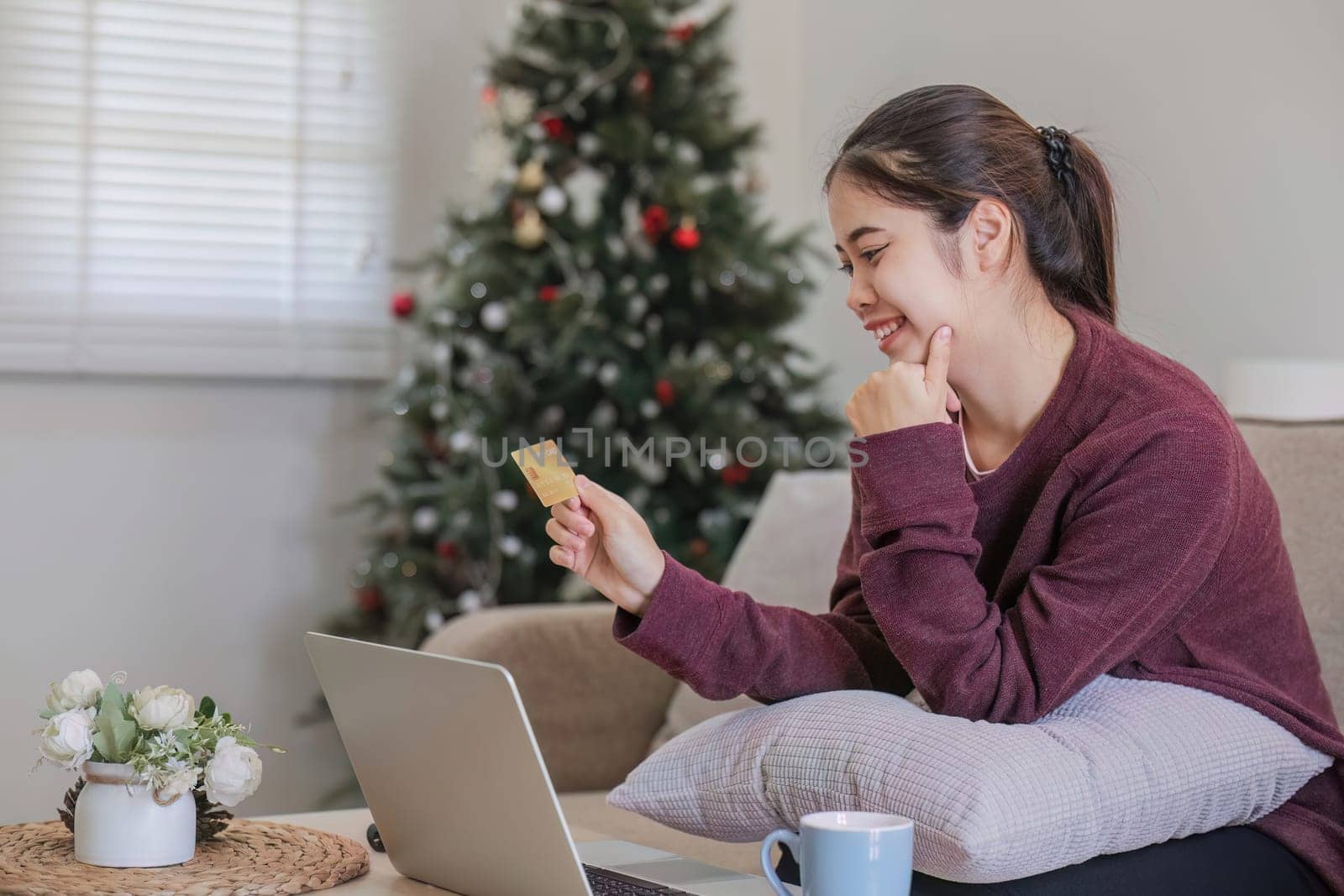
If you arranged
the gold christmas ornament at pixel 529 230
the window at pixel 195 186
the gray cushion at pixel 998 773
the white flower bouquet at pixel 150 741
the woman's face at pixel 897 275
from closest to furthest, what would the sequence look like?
1. the gray cushion at pixel 998 773
2. the white flower bouquet at pixel 150 741
3. the woman's face at pixel 897 275
4. the gold christmas ornament at pixel 529 230
5. the window at pixel 195 186

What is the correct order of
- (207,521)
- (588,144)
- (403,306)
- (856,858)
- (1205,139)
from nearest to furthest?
(856,858), (1205,139), (588,144), (403,306), (207,521)

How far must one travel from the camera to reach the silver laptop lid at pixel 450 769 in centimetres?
93

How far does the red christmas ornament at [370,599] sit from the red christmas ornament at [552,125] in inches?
38.3

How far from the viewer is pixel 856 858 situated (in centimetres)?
84

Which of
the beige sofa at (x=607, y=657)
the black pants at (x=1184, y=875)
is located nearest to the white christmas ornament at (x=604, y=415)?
the beige sofa at (x=607, y=657)

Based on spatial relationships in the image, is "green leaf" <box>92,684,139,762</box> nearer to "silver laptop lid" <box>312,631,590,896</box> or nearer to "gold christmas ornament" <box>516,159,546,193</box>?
"silver laptop lid" <box>312,631,590,896</box>

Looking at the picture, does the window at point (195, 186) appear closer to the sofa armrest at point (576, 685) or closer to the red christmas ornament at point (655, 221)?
the red christmas ornament at point (655, 221)

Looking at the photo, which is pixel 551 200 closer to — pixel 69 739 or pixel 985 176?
pixel 985 176

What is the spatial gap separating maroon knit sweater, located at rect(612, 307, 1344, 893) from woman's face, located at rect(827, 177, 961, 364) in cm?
12

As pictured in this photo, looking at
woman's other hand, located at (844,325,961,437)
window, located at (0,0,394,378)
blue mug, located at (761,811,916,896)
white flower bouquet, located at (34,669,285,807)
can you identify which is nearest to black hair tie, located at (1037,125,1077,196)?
woman's other hand, located at (844,325,961,437)

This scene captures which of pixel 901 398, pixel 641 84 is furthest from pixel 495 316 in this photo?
pixel 901 398

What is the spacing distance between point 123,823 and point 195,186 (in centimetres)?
213

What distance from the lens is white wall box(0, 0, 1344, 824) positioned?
2.31 m

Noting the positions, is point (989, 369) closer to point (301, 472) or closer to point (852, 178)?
point (852, 178)
